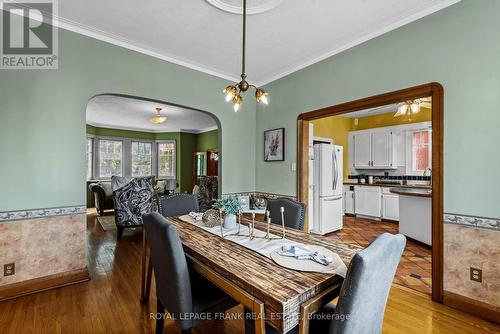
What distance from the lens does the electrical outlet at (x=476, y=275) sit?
6.33 feet

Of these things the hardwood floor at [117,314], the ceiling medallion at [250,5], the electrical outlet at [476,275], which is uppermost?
the ceiling medallion at [250,5]

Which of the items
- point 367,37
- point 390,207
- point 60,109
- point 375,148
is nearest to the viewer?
point 60,109

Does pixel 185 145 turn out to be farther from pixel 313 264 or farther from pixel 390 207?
pixel 313 264

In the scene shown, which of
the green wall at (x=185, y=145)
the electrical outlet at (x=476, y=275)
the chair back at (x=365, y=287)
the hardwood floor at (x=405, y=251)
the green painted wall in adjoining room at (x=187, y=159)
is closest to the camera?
the chair back at (x=365, y=287)

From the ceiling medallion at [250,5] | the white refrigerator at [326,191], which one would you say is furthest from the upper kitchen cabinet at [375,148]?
the ceiling medallion at [250,5]

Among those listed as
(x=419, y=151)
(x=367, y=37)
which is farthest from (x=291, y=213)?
(x=419, y=151)

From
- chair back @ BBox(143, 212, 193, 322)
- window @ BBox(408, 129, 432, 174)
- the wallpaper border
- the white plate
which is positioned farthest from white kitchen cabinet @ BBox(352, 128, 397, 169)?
the wallpaper border

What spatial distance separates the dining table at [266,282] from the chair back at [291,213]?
519 millimetres

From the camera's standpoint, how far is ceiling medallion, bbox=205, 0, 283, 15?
2.11 m

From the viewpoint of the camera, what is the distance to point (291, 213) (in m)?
2.21

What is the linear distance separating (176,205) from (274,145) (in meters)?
1.85

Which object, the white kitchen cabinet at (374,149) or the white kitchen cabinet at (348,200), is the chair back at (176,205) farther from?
the white kitchen cabinet at (374,149)

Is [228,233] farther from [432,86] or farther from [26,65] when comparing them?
[26,65]

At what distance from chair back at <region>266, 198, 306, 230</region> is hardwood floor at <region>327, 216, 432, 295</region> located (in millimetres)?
1423
